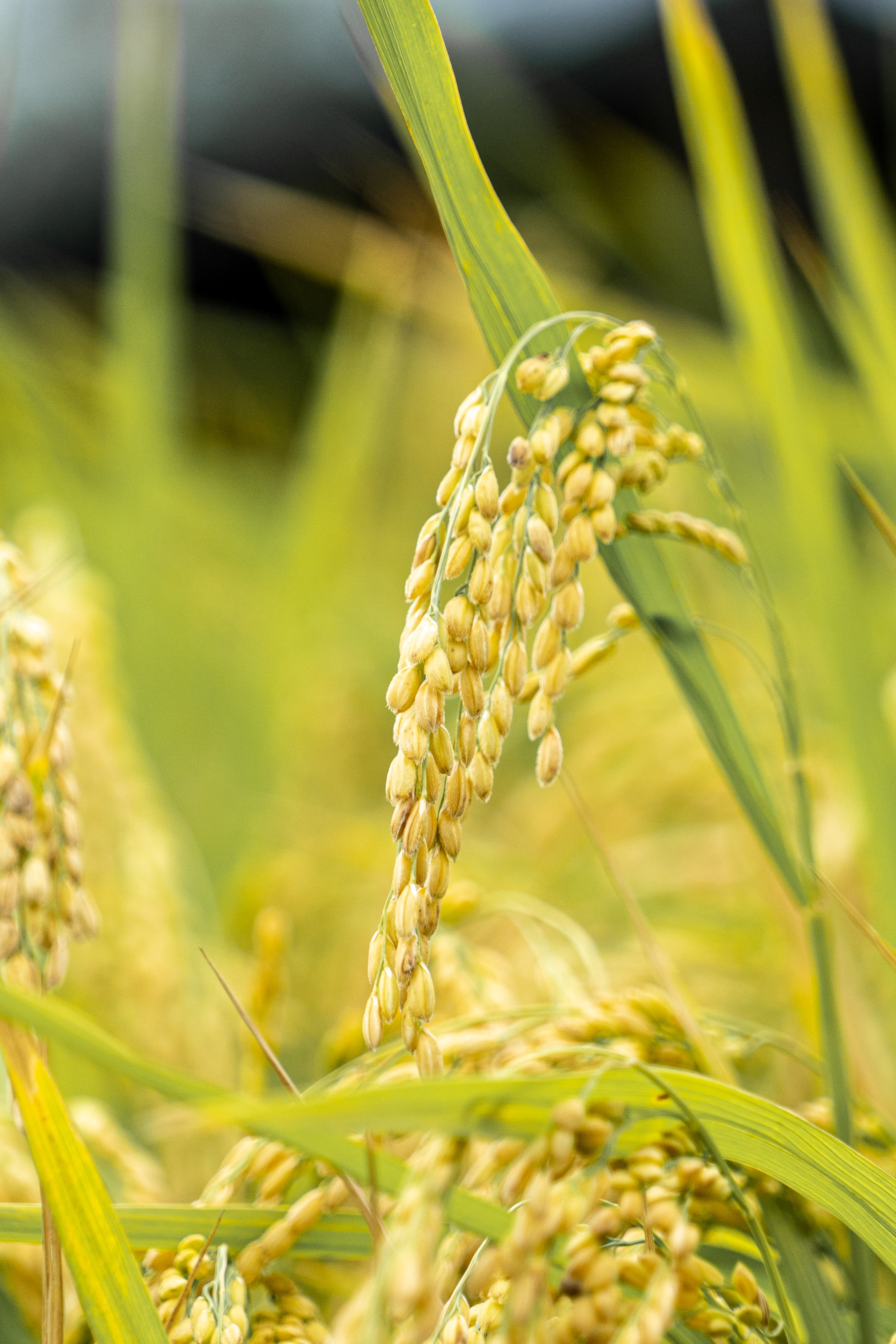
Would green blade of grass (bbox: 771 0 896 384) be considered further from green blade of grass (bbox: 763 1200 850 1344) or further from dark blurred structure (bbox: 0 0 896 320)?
dark blurred structure (bbox: 0 0 896 320)

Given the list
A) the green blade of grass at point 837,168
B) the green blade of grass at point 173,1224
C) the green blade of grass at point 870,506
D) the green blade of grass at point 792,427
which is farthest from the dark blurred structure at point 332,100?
the green blade of grass at point 173,1224

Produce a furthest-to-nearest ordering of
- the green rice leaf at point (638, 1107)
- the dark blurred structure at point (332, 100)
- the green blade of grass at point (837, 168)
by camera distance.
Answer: the dark blurred structure at point (332, 100), the green blade of grass at point (837, 168), the green rice leaf at point (638, 1107)

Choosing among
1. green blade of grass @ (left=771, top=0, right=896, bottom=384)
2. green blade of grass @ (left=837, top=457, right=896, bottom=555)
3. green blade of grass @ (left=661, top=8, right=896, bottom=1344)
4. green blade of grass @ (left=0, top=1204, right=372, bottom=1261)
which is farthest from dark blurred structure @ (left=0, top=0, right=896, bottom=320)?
green blade of grass @ (left=0, top=1204, right=372, bottom=1261)

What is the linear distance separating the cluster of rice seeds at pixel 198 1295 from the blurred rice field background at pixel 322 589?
0.13 metres

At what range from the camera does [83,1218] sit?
0.31 meters

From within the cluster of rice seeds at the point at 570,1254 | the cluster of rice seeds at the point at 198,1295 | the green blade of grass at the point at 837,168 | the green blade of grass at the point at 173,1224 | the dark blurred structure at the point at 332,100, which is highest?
the dark blurred structure at the point at 332,100

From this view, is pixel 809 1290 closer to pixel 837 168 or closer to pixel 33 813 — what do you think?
pixel 33 813

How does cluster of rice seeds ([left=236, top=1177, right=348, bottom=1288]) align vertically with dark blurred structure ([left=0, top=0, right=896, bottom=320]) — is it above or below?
below

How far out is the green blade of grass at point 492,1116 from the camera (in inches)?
9.1

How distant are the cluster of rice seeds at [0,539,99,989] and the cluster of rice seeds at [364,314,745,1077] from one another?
5.3 inches

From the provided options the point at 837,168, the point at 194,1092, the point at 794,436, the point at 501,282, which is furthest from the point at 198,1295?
the point at 837,168

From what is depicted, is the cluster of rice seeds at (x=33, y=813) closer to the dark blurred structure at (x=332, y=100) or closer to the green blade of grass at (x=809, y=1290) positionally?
the green blade of grass at (x=809, y=1290)

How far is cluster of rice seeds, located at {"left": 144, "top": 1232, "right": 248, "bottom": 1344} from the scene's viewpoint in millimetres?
321

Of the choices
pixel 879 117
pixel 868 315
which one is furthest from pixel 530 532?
pixel 879 117
